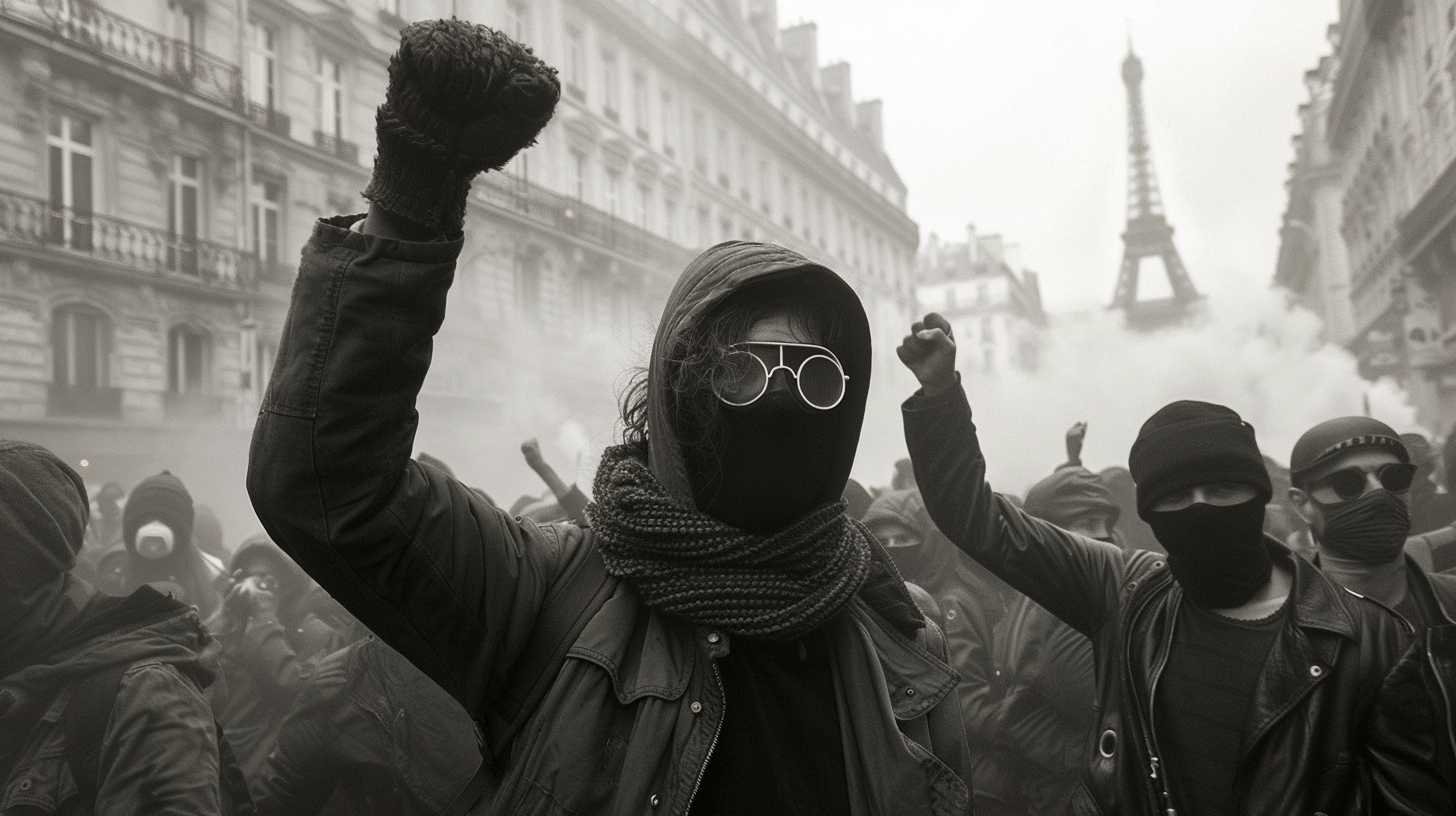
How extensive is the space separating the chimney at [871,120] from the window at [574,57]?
71.5ft

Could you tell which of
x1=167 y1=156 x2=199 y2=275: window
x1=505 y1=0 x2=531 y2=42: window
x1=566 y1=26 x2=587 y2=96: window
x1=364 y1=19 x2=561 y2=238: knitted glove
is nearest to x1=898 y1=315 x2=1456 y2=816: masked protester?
x1=364 y1=19 x2=561 y2=238: knitted glove

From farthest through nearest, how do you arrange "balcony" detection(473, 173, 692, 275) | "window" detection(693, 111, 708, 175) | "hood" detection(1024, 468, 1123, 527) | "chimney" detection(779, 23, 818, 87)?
"chimney" detection(779, 23, 818, 87) → "window" detection(693, 111, 708, 175) → "balcony" detection(473, 173, 692, 275) → "hood" detection(1024, 468, 1123, 527)

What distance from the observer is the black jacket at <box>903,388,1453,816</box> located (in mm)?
2422

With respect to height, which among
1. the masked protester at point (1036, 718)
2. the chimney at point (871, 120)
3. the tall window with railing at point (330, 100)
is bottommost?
the masked protester at point (1036, 718)

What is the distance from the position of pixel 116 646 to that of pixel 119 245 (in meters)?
11.1

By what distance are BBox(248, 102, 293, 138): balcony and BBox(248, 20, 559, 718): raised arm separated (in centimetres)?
1496

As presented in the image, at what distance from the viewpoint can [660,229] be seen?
25.0 m

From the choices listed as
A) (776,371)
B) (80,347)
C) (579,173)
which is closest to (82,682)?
(776,371)

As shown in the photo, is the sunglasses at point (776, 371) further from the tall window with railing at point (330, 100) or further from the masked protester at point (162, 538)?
the tall window with railing at point (330, 100)

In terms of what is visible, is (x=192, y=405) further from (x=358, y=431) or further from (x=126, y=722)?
(x=358, y=431)

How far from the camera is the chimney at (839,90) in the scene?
39219mm

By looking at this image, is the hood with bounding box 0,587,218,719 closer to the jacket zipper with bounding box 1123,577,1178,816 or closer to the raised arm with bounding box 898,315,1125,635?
the raised arm with bounding box 898,315,1125,635

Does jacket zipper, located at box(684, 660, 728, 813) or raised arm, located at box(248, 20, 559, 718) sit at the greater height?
raised arm, located at box(248, 20, 559, 718)

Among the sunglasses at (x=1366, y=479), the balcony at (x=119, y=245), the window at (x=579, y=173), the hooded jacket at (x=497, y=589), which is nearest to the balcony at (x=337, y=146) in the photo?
the balcony at (x=119, y=245)
